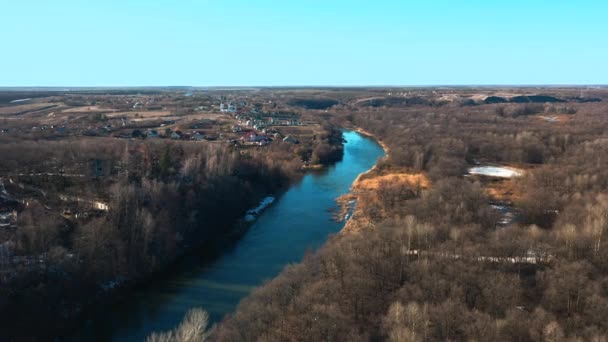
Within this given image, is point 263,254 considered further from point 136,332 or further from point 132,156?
point 132,156

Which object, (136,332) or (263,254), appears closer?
(136,332)

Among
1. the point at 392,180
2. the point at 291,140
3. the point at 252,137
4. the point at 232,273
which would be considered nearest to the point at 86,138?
the point at 252,137

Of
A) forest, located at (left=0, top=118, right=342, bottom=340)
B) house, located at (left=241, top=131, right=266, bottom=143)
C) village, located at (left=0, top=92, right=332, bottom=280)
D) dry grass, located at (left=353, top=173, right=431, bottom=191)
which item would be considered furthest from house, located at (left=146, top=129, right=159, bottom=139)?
dry grass, located at (left=353, top=173, right=431, bottom=191)

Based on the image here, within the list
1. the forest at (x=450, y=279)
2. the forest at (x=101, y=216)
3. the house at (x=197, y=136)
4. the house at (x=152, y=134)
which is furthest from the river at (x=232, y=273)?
the house at (x=152, y=134)

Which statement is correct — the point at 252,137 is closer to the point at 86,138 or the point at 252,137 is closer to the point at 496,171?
the point at 86,138

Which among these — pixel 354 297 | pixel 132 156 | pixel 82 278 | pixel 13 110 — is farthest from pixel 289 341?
pixel 13 110

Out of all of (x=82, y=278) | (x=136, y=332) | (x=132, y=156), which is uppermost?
(x=132, y=156)
